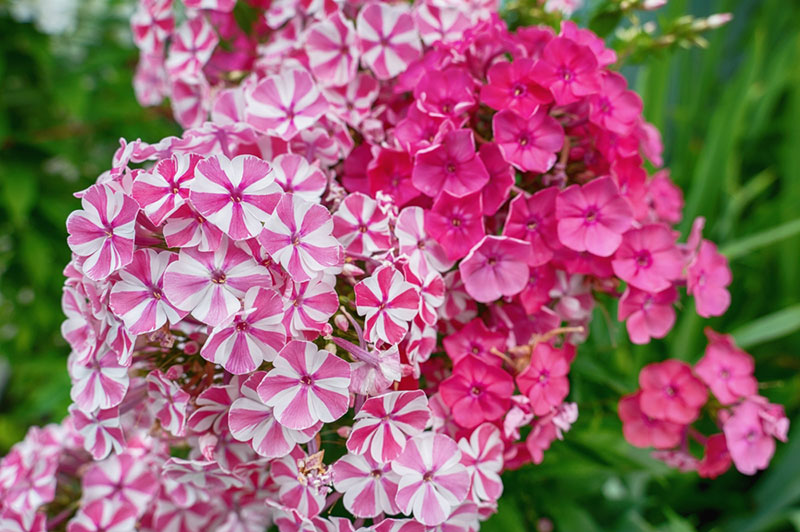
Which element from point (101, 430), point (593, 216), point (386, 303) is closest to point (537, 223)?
point (593, 216)

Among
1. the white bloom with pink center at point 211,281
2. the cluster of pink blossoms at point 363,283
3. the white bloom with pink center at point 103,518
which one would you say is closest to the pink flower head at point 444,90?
the cluster of pink blossoms at point 363,283

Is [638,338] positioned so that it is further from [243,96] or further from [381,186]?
[243,96]

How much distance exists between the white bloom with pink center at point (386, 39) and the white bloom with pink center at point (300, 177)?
13 cm

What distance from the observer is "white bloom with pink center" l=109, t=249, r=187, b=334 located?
1.32 feet

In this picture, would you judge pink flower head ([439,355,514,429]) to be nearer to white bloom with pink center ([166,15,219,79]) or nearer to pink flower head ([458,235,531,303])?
pink flower head ([458,235,531,303])

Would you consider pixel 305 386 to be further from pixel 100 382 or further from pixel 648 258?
pixel 648 258

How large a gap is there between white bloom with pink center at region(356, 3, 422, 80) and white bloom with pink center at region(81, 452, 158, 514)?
1.40 feet

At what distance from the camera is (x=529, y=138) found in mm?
504

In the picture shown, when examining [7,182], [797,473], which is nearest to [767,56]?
[797,473]

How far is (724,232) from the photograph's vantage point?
3.34 ft

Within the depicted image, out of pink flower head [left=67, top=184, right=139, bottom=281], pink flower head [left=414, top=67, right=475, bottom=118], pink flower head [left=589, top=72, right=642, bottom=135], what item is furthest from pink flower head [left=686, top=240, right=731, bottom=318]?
pink flower head [left=67, top=184, right=139, bottom=281]

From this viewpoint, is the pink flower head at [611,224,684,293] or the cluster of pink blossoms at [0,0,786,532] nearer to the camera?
the cluster of pink blossoms at [0,0,786,532]

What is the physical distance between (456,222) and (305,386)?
18 cm

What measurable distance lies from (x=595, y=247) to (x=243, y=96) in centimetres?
32
